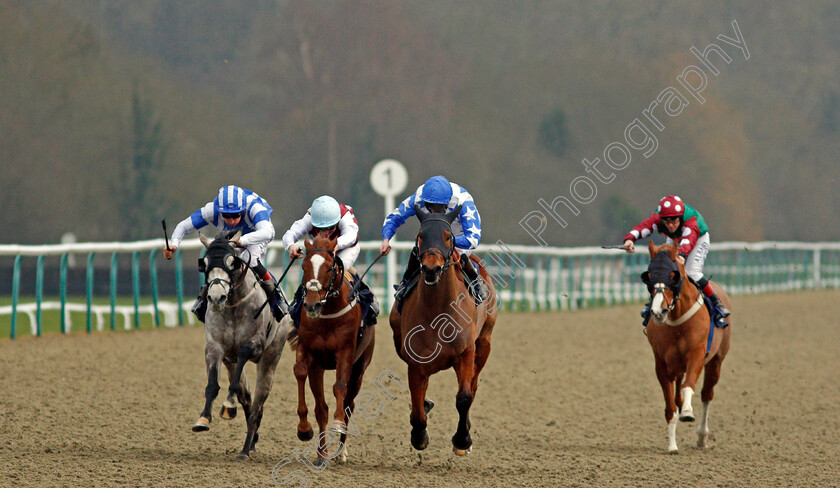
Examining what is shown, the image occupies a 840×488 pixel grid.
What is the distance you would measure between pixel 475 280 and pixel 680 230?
6.10ft

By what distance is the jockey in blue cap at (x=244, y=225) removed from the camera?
682cm

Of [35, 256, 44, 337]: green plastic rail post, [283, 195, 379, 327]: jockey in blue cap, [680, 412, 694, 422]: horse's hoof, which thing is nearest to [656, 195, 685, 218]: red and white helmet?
[680, 412, 694, 422]: horse's hoof

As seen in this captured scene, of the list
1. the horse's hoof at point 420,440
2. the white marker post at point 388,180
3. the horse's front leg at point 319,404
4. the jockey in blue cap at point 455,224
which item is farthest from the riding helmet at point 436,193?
the white marker post at point 388,180

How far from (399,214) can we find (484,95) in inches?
1558

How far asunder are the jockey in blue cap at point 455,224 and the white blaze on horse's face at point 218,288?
943 millimetres

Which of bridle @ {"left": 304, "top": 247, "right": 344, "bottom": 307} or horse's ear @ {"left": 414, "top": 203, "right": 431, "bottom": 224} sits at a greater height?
horse's ear @ {"left": 414, "top": 203, "right": 431, "bottom": 224}

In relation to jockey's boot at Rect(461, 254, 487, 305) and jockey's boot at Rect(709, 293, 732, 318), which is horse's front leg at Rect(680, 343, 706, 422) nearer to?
jockey's boot at Rect(709, 293, 732, 318)

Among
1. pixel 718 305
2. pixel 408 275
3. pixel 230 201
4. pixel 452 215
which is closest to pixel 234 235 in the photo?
pixel 230 201

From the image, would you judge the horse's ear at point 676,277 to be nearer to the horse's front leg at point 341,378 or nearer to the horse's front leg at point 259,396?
→ the horse's front leg at point 341,378

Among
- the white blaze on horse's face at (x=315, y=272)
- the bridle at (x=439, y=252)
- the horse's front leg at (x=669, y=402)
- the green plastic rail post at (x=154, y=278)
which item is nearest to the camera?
the bridle at (x=439, y=252)

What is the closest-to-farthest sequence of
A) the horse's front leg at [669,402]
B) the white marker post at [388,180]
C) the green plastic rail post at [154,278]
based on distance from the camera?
the horse's front leg at [669,402] < the green plastic rail post at [154,278] < the white marker post at [388,180]

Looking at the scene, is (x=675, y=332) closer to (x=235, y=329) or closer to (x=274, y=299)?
(x=274, y=299)

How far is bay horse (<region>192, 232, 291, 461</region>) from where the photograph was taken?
628cm

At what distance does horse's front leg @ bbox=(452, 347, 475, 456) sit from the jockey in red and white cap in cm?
176
